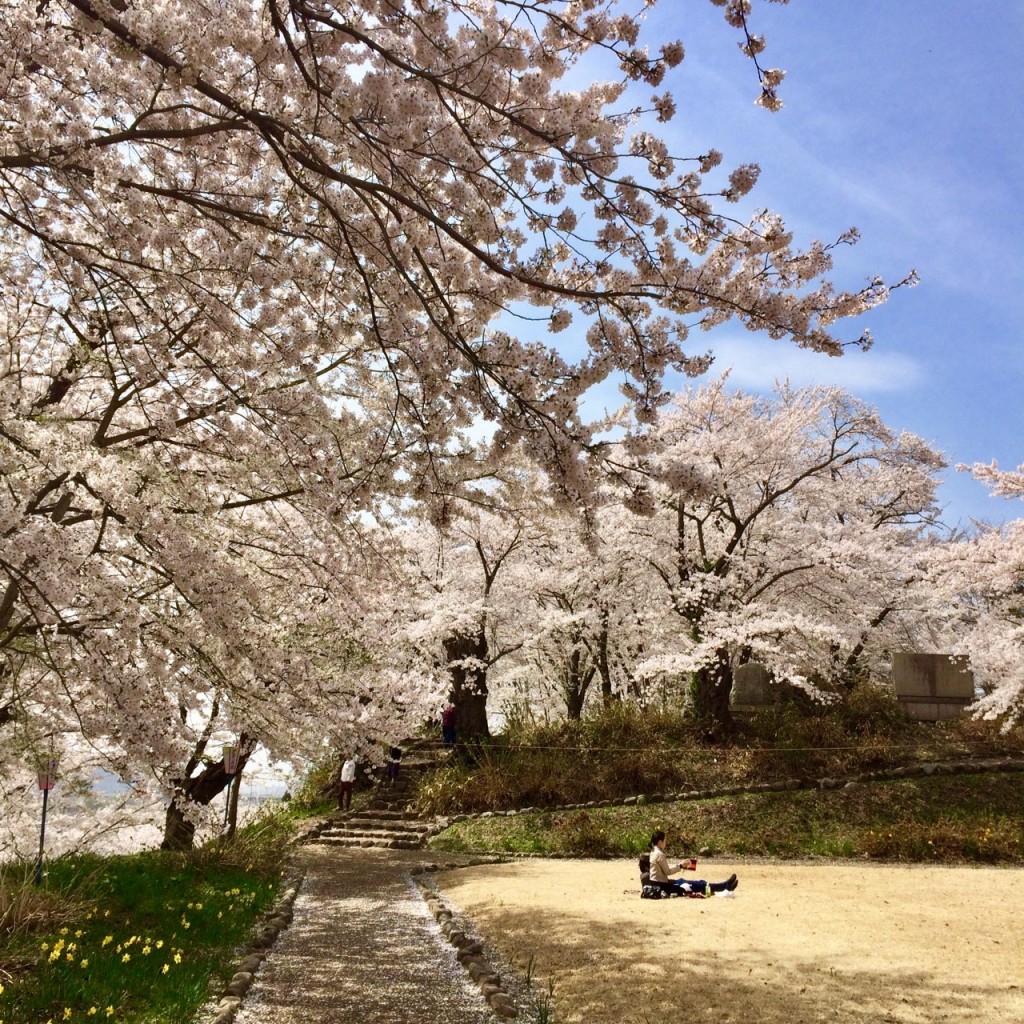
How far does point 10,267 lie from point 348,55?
314 cm

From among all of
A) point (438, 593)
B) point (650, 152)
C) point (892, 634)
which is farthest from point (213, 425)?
point (892, 634)

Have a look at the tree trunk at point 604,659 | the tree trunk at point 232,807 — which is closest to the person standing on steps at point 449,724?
the tree trunk at point 604,659

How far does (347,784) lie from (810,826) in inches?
359

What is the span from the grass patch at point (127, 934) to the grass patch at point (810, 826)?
17.4ft

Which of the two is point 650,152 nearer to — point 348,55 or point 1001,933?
point 348,55

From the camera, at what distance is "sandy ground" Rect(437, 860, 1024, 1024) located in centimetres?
480

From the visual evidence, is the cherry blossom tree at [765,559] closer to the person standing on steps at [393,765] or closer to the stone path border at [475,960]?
the person standing on steps at [393,765]

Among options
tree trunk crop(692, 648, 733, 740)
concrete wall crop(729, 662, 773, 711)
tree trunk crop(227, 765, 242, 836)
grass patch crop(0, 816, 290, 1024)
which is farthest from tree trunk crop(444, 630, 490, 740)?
grass patch crop(0, 816, 290, 1024)

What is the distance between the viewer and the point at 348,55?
5047 millimetres

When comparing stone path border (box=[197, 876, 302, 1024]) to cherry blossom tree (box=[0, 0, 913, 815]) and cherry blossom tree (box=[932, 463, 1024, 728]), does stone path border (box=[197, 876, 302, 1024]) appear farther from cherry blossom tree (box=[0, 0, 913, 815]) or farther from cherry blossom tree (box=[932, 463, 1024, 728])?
cherry blossom tree (box=[932, 463, 1024, 728])

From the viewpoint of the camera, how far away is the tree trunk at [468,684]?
60.6ft

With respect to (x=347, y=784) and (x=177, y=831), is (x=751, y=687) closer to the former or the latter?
(x=347, y=784)

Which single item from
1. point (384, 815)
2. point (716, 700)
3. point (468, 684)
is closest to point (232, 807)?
point (384, 815)

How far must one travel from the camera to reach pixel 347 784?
55.7 ft
